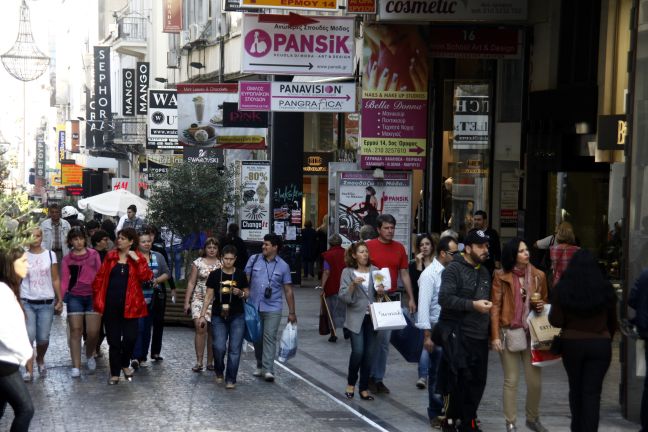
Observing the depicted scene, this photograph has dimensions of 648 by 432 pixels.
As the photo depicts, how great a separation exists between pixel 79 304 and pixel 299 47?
24.5 ft

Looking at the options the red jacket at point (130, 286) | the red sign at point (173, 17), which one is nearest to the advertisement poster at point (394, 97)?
the red jacket at point (130, 286)

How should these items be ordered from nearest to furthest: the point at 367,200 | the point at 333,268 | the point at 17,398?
the point at 17,398
the point at 333,268
the point at 367,200

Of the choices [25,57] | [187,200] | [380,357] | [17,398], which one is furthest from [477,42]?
[25,57]

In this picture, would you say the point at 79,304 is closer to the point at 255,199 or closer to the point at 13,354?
the point at 13,354

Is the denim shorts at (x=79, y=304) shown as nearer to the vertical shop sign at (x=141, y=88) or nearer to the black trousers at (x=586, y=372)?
the black trousers at (x=586, y=372)

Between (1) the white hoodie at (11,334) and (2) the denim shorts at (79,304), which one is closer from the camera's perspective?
(1) the white hoodie at (11,334)

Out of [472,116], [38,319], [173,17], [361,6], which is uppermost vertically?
[173,17]

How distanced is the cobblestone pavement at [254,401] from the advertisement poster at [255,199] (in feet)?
37.3

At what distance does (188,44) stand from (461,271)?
29657 millimetres

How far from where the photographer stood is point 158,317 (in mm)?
14430

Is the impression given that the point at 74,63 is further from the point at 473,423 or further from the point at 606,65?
the point at 473,423

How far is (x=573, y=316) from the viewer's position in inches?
354

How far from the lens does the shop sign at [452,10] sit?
19031 millimetres

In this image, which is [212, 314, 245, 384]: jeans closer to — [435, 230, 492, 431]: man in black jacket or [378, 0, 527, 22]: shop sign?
[435, 230, 492, 431]: man in black jacket
